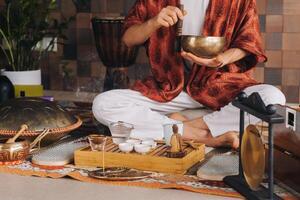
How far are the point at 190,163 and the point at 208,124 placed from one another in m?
→ 0.65

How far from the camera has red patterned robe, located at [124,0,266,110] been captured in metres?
3.40

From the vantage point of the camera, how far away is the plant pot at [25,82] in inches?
178

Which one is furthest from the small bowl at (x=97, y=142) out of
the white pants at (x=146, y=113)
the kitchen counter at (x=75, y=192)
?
the white pants at (x=146, y=113)

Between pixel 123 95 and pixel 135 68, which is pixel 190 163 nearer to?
pixel 123 95

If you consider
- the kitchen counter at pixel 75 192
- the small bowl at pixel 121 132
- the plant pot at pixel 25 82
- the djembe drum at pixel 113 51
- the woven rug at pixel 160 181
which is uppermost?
the djembe drum at pixel 113 51

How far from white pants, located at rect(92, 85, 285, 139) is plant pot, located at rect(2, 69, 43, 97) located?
1217 mm

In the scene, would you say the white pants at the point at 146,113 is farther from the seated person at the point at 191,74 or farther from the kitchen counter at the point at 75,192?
the kitchen counter at the point at 75,192

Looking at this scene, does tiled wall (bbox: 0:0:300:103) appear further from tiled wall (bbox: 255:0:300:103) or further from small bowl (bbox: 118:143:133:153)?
small bowl (bbox: 118:143:133:153)

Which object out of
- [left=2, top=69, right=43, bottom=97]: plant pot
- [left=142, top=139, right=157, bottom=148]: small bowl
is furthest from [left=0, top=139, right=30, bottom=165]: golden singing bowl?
[left=2, top=69, right=43, bottom=97]: plant pot

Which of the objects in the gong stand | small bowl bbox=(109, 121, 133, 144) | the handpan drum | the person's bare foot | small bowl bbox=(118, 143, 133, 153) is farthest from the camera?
the person's bare foot

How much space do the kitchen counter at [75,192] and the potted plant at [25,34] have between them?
2.01 meters

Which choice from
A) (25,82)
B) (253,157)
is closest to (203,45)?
(253,157)

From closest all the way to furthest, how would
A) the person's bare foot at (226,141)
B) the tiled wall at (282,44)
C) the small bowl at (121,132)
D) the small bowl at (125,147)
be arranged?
the small bowl at (125,147), the small bowl at (121,132), the person's bare foot at (226,141), the tiled wall at (282,44)

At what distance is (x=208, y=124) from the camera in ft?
11.1
